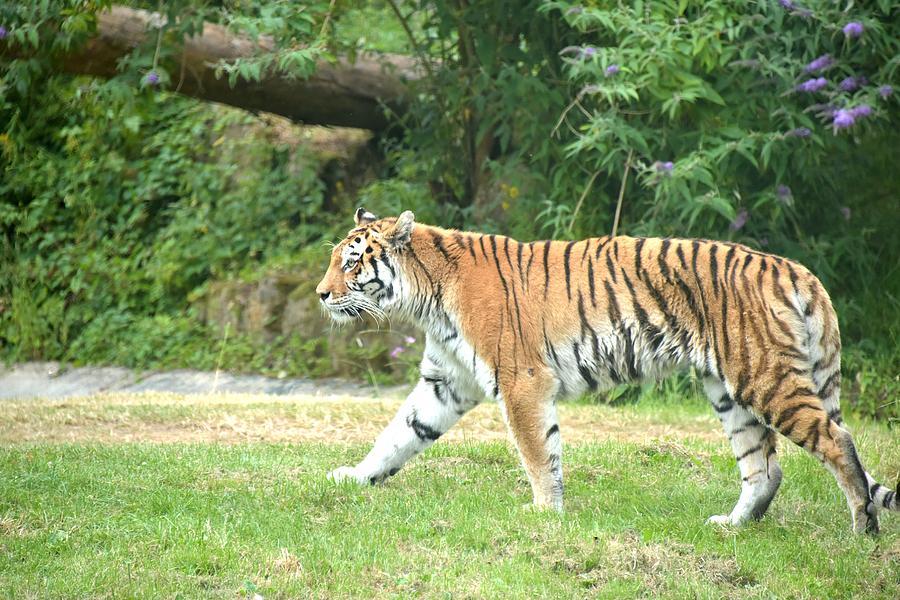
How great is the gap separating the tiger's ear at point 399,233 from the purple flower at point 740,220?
397cm

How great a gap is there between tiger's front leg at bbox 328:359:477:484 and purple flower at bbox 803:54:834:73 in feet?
14.5

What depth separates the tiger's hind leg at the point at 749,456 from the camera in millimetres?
5867

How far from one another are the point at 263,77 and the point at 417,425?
5323 millimetres

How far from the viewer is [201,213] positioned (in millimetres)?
14188

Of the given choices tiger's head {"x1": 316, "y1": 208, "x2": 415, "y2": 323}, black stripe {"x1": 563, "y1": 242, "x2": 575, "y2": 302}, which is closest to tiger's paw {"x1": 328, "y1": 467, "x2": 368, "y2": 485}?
tiger's head {"x1": 316, "y1": 208, "x2": 415, "y2": 323}

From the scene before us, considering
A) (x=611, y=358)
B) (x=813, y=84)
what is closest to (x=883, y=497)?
(x=611, y=358)

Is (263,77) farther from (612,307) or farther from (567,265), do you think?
(612,307)

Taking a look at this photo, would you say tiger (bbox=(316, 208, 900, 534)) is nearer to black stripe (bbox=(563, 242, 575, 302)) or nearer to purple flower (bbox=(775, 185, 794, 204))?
black stripe (bbox=(563, 242, 575, 302))

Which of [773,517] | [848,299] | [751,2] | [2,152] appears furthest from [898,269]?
[2,152]

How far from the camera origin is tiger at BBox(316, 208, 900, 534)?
5504mm

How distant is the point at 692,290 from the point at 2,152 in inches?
450

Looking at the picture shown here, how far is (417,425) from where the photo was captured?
6.41m

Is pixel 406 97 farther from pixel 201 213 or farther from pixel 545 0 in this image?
pixel 201 213

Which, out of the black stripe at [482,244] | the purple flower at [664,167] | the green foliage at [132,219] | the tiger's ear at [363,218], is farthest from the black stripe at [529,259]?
the green foliage at [132,219]
